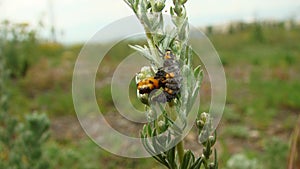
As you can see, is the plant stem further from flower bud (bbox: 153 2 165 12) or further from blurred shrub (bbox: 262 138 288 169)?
blurred shrub (bbox: 262 138 288 169)

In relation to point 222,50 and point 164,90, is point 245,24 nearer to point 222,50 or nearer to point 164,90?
point 222,50

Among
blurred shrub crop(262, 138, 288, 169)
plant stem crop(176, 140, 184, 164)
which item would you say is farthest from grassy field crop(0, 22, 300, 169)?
plant stem crop(176, 140, 184, 164)

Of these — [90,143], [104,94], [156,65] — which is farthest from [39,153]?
[104,94]

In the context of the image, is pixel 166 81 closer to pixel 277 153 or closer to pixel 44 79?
pixel 277 153

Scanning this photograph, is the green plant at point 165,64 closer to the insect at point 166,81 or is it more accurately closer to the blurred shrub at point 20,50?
the insect at point 166,81

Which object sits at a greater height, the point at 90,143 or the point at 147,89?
the point at 147,89

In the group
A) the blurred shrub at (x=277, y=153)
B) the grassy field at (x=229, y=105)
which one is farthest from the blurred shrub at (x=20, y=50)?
the blurred shrub at (x=277, y=153)
